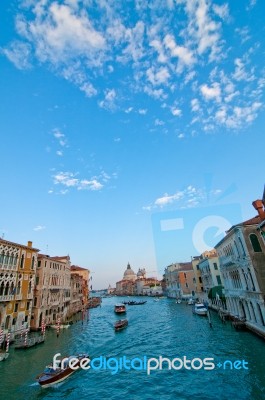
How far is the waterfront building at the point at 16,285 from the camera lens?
93.7 feet

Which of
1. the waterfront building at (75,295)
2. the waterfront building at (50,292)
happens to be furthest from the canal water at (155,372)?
the waterfront building at (75,295)

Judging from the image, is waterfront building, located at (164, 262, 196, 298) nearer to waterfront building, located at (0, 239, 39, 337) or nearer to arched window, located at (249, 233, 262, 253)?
waterfront building, located at (0, 239, 39, 337)

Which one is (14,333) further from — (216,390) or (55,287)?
(216,390)

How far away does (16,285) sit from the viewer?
101ft

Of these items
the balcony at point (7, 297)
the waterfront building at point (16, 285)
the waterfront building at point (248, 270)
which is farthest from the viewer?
the waterfront building at point (16, 285)

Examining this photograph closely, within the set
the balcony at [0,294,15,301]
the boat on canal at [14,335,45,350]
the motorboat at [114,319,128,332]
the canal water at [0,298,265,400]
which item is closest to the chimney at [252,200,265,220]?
the canal water at [0,298,265,400]

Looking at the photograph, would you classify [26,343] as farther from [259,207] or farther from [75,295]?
[75,295]

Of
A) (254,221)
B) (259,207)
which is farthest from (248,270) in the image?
(259,207)

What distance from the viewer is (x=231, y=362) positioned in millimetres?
18500

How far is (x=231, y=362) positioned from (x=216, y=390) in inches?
180

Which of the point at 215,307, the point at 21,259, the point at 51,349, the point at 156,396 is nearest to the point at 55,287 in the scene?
the point at 21,259

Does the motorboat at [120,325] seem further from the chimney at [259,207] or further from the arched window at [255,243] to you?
the chimney at [259,207]

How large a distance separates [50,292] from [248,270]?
31.1 metres

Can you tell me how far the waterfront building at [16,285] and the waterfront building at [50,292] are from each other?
350 cm
